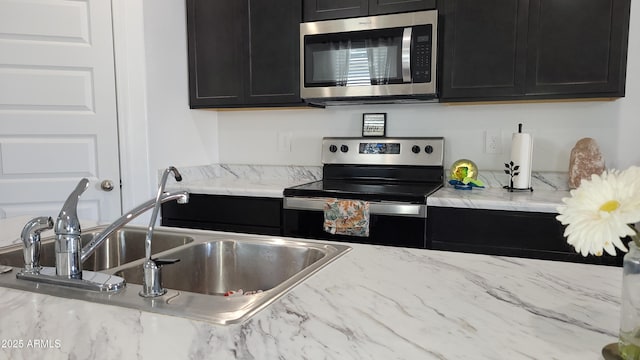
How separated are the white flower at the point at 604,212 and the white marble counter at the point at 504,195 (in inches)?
60.8

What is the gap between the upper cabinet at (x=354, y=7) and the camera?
2.52m

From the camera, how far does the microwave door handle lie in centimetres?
246

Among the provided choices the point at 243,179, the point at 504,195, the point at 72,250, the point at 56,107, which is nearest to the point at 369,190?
the point at 504,195

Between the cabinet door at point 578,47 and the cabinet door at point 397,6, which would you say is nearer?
the cabinet door at point 578,47

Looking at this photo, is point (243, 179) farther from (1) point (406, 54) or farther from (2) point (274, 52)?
(1) point (406, 54)

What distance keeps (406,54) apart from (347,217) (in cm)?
91

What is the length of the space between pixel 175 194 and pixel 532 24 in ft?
6.63

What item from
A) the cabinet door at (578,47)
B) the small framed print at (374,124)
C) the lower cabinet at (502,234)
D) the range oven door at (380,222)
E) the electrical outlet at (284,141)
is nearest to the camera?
the lower cabinet at (502,234)

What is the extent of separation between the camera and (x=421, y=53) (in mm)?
2475

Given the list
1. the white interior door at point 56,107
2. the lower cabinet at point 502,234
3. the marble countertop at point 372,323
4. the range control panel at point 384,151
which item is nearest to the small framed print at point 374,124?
the range control panel at point 384,151

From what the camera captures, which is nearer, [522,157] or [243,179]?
[522,157]

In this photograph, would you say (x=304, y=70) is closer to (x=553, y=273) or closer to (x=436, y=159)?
(x=436, y=159)

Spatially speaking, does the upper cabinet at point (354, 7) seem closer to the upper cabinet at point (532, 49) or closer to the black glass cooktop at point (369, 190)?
the upper cabinet at point (532, 49)

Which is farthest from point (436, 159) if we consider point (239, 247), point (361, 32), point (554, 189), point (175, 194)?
point (175, 194)
